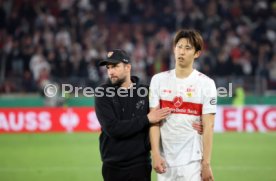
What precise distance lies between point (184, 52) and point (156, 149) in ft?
3.00

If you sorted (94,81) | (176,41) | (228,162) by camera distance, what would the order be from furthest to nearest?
(94,81)
(228,162)
(176,41)

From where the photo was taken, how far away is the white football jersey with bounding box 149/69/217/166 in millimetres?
5164

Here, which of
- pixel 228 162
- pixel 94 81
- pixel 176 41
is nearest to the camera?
pixel 176 41

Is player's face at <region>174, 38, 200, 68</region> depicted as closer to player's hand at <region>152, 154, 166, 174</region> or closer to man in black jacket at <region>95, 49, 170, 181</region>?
man in black jacket at <region>95, 49, 170, 181</region>

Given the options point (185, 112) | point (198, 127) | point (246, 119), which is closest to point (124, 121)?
point (185, 112)

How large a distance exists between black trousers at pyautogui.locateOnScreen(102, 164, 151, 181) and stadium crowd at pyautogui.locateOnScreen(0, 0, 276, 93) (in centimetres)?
1376

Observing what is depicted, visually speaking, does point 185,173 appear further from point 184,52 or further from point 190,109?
point 184,52

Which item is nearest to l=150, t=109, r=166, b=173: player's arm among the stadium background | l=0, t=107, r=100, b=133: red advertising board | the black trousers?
the black trousers

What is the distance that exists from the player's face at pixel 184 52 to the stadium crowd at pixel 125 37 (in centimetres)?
1411

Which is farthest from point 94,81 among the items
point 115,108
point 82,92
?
point 115,108

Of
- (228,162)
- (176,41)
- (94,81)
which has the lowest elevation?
(228,162)

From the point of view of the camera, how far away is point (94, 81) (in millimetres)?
19469

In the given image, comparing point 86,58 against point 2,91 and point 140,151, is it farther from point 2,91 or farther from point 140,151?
point 140,151

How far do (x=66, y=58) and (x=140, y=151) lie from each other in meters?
15.9
